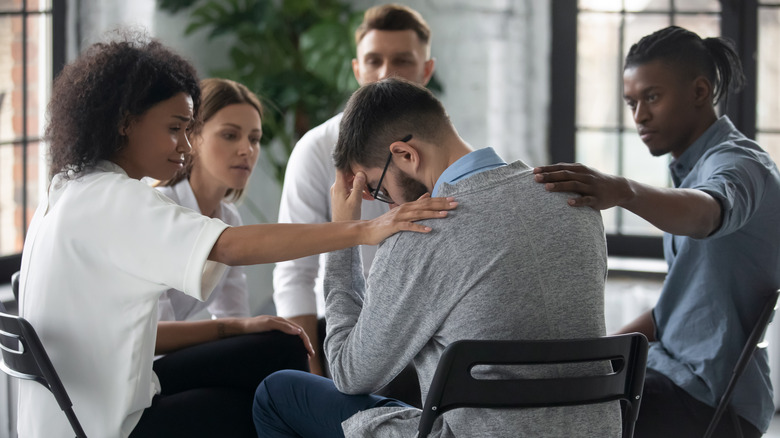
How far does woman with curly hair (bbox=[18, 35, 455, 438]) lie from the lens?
4.53 feet

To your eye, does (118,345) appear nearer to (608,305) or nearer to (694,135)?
(694,135)

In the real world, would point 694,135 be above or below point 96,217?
above

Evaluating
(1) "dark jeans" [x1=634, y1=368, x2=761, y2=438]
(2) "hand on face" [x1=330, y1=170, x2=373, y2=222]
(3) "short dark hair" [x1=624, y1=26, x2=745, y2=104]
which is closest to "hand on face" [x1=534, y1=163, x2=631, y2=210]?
(2) "hand on face" [x1=330, y1=170, x2=373, y2=222]

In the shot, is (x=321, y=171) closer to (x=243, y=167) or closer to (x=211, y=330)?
(x=243, y=167)

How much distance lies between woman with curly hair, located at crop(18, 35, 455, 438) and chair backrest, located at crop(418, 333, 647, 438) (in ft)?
0.75

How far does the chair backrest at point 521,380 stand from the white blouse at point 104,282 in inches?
17.6

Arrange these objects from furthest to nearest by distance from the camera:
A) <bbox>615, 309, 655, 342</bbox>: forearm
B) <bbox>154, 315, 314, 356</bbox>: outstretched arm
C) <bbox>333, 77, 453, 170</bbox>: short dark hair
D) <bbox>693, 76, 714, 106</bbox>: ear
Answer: <bbox>615, 309, 655, 342</bbox>: forearm < <bbox>693, 76, 714, 106</bbox>: ear < <bbox>154, 315, 314, 356</bbox>: outstretched arm < <bbox>333, 77, 453, 170</bbox>: short dark hair

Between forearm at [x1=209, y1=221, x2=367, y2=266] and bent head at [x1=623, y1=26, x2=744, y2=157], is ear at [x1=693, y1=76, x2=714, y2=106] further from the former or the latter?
forearm at [x1=209, y1=221, x2=367, y2=266]

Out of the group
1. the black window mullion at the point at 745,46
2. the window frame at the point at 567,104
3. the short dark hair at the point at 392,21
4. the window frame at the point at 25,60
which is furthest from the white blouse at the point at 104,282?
the black window mullion at the point at 745,46

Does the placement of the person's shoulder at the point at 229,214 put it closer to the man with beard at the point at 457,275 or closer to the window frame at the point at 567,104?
the man with beard at the point at 457,275

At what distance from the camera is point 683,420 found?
1.80 meters

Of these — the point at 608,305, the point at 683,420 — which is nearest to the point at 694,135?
the point at 683,420

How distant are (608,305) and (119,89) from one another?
2556 mm

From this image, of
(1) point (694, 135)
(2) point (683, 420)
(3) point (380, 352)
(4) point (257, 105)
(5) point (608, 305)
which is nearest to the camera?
(3) point (380, 352)
